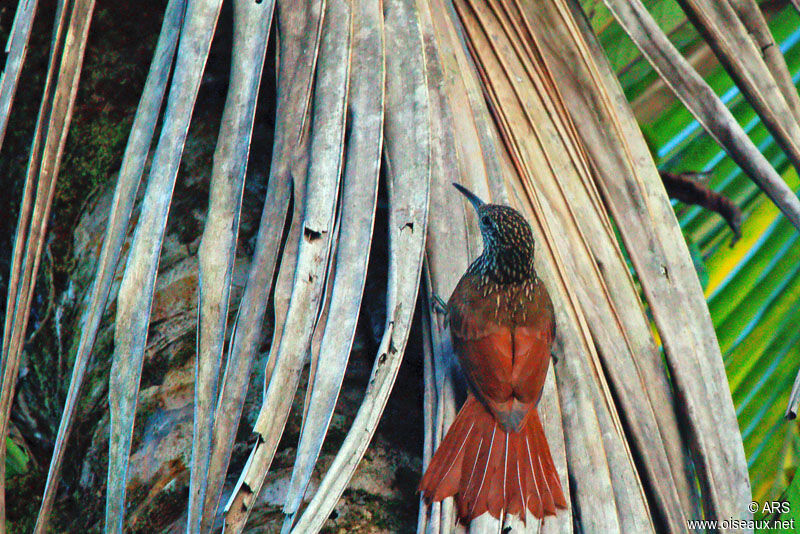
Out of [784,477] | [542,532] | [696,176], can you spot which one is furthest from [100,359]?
A: [784,477]

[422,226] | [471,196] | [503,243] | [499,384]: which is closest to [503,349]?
[499,384]

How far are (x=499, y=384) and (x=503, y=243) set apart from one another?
0.62 meters

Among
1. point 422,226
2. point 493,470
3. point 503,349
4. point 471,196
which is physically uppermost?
point 471,196

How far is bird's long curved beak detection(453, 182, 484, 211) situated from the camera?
2.04 metres

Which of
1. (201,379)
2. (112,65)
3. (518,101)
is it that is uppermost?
(112,65)

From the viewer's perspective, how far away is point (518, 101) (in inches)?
91.7

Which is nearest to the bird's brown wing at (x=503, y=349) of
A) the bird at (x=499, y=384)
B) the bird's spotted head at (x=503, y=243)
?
the bird at (x=499, y=384)

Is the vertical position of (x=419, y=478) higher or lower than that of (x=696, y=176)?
lower

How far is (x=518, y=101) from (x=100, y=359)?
1.39 meters

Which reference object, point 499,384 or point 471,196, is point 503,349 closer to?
point 499,384

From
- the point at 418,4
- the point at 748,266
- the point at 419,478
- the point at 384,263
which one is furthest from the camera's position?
the point at 748,266

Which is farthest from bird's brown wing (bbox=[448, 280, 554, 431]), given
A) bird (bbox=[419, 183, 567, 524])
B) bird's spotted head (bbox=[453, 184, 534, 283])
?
bird's spotted head (bbox=[453, 184, 534, 283])

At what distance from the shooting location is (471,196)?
2.09 meters

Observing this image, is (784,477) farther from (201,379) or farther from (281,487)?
(201,379)
